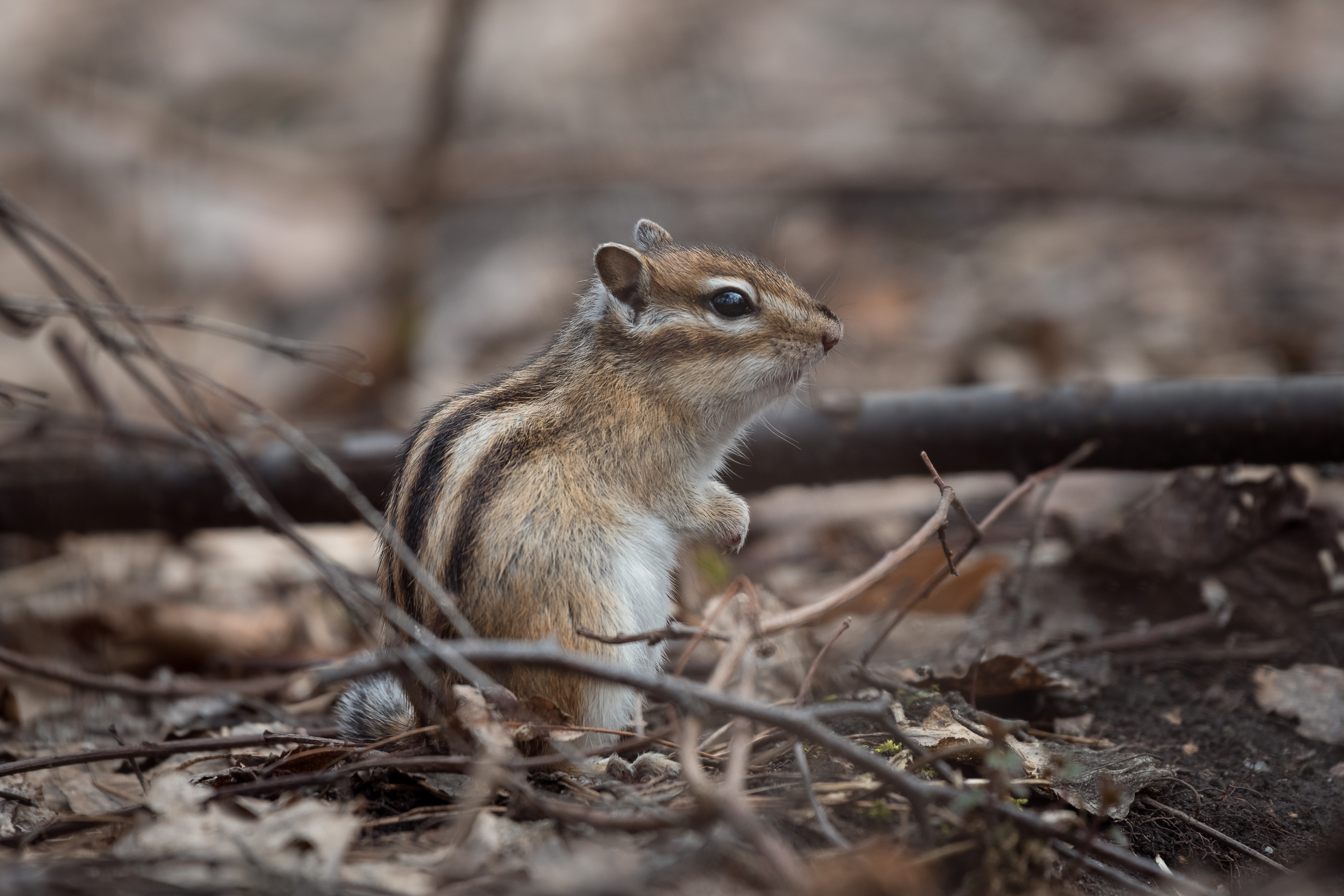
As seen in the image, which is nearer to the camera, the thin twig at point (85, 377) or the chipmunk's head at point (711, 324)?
the chipmunk's head at point (711, 324)

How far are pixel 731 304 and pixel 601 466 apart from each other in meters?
0.79

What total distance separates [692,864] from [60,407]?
289 inches

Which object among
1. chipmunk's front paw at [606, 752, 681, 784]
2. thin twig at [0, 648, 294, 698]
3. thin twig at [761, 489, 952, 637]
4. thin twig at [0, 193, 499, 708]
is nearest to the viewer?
thin twig at [0, 193, 499, 708]

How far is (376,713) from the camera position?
125 inches

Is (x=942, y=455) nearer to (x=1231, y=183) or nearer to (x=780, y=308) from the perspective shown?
(x=780, y=308)

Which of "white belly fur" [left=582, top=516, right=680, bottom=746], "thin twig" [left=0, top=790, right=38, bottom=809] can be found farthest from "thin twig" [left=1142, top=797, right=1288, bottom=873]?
"thin twig" [left=0, top=790, right=38, bottom=809]

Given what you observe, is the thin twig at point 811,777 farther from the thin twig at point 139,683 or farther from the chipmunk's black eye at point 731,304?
the thin twig at point 139,683

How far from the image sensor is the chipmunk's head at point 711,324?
3.70 m

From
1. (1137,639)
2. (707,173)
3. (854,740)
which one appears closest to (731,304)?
(854,740)

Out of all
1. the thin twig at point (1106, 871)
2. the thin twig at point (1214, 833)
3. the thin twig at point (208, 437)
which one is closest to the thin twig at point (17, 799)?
the thin twig at point (208, 437)

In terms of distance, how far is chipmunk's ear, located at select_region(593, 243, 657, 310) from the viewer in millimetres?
3717

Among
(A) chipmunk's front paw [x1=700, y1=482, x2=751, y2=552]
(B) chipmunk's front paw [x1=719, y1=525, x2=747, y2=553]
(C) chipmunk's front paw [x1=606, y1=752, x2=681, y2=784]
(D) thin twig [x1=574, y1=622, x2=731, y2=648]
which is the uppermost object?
(D) thin twig [x1=574, y1=622, x2=731, y2=648]

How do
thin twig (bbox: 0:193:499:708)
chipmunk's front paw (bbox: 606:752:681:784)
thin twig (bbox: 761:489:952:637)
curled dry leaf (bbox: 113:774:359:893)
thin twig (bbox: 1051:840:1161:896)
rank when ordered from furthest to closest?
1. chipmunk's front paw (bbox: 606:752:681:784)
2. thin twig (bbox: 761:489:952:637)
3. thin twig (bbox: 0:193:499:708)
4. thin twig (bbox: 1051:840:1161:896)
5. curled dry leaf (bbox: 113:774:359:893)

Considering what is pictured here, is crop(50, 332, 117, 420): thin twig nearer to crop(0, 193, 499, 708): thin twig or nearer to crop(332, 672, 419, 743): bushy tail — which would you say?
crop(0, 193, 499, 708): thin twig
